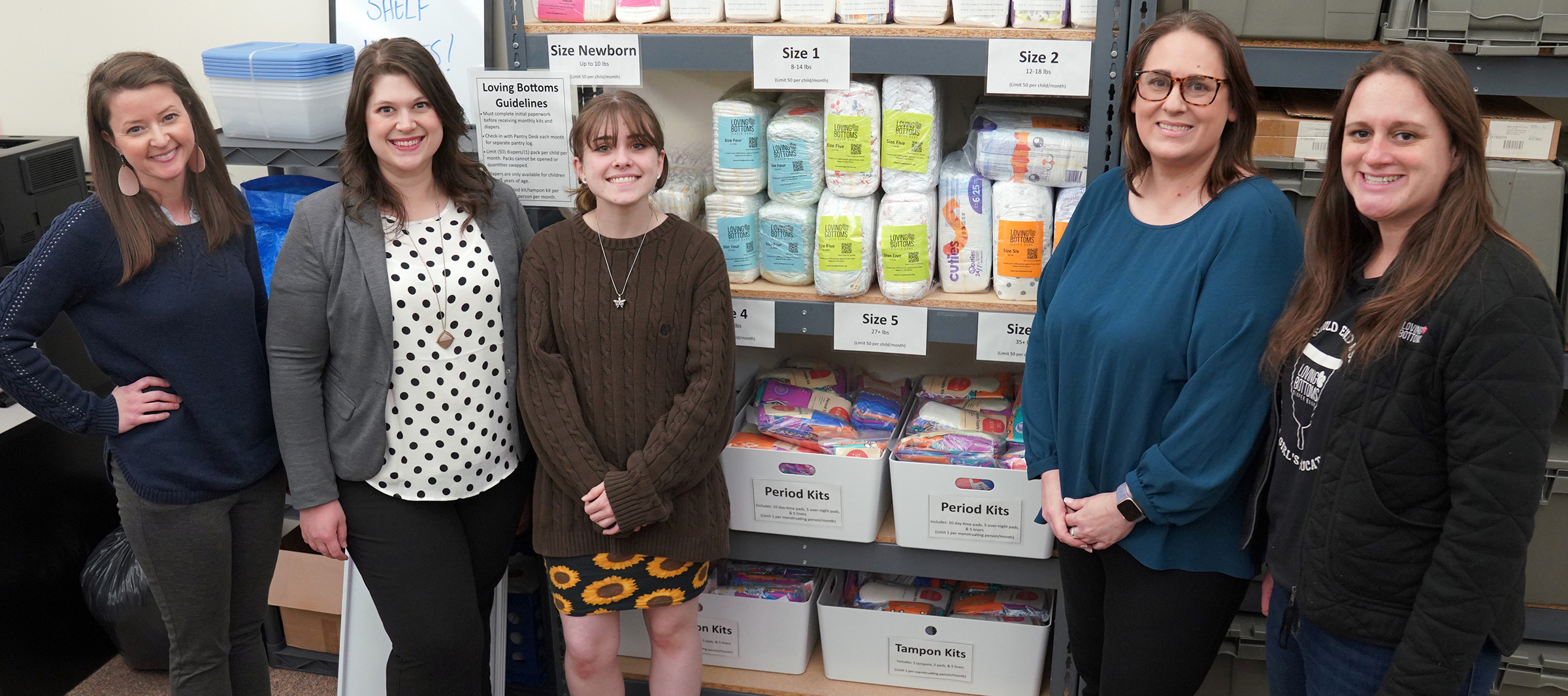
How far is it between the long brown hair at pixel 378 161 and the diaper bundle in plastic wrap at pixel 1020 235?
0.94 m

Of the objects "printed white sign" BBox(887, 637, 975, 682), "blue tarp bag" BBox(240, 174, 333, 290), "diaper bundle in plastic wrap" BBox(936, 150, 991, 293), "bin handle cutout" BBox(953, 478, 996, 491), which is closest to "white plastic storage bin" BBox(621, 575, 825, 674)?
"printed white sign" BBox(887, 637, 975, 682)

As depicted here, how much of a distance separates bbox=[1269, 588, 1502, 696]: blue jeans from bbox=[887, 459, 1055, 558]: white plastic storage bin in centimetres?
68

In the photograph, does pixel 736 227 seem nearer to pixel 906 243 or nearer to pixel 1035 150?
pixel 906 243

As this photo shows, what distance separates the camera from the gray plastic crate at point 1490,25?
5.84 feet

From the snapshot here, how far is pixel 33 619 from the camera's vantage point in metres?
2.71

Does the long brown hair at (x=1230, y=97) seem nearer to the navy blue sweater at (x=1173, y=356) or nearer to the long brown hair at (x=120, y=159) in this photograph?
the navy blue sweater at (x=1173, y=356)

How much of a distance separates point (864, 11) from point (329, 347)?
1127 millimetres

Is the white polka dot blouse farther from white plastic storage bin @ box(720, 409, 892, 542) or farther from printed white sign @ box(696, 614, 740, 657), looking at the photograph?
printed white sign @ box(696, 614, 740, 657)

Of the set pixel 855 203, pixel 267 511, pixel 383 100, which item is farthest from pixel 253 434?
pixel 855 203

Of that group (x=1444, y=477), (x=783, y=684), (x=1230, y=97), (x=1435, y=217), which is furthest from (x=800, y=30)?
(x=783, y=684)

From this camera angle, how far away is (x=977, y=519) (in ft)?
7.44

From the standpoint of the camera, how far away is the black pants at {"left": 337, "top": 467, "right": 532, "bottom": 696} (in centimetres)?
192

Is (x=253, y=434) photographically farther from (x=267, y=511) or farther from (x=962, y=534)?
(x=962, y=534)

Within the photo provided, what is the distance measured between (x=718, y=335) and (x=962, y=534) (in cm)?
72
